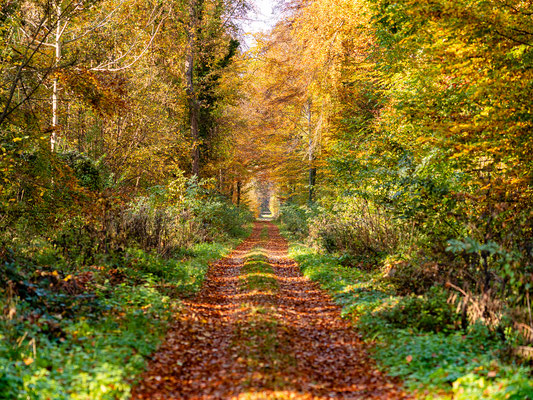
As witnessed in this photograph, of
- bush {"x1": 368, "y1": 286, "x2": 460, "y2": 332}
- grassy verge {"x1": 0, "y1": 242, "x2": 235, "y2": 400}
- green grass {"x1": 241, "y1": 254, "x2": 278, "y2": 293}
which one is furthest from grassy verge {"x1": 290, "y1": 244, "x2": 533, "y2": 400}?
grassy verge {"x1": 0, "y1": 242, "x2": 235, "y2": 400}

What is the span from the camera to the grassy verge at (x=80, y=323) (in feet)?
12.7

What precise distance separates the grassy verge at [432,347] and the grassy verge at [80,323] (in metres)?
3.31

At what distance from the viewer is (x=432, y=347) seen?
4973mm

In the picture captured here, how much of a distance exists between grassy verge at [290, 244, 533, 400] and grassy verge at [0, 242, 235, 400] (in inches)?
130

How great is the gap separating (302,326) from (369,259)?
15.9ft

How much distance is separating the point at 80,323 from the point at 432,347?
15.8 feet

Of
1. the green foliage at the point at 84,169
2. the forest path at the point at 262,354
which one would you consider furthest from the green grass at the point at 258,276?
the green foliage at the point at 84,169

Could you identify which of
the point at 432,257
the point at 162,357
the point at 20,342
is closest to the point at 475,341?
the point at 432,257

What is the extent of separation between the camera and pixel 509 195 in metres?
6.84

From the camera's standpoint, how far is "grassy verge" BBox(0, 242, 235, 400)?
12.7 ft

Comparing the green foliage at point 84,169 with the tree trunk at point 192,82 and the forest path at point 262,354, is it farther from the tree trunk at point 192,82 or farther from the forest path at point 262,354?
the tree trunk at point 192,82

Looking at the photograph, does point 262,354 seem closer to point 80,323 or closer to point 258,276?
point 80,323

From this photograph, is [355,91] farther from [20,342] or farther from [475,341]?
[20,342]

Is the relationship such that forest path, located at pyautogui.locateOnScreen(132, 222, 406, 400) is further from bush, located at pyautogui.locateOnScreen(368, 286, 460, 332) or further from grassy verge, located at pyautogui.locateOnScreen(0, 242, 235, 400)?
bush, located at pyautogui.locateOnScreen(368, 286, 460, 332)
